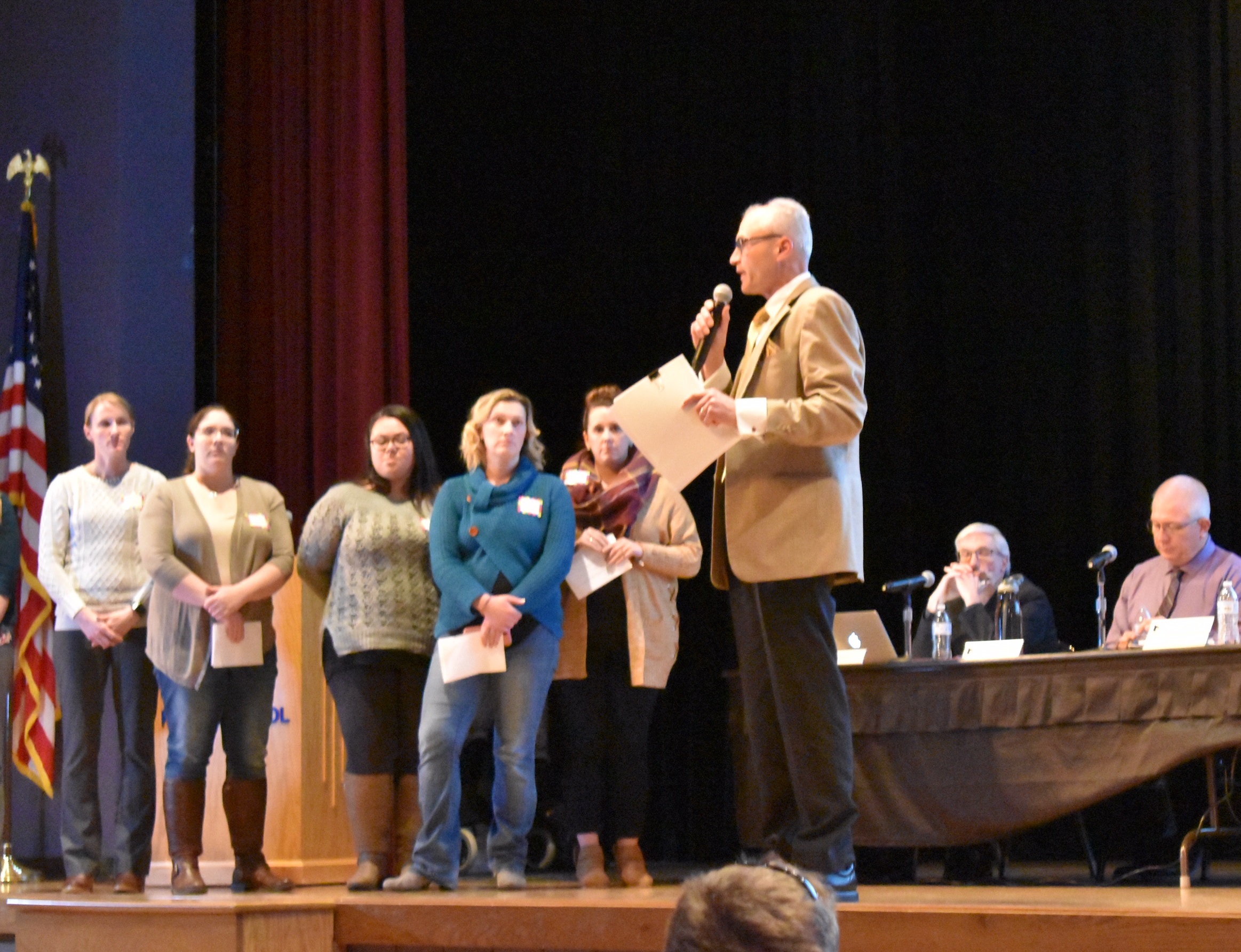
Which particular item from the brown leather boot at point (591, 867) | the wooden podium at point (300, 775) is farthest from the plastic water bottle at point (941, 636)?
the wooden podium at point (300, 775)

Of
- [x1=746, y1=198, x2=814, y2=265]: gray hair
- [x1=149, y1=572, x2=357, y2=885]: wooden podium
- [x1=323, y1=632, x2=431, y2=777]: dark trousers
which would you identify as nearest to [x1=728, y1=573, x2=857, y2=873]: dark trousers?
[x1=746, y1=198, x2=814, y2=265]: gray hair

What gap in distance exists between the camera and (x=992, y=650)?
4504 mm

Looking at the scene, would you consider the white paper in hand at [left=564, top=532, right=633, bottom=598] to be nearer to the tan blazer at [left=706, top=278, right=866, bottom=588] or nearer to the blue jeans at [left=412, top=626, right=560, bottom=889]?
the blue jeans at [left=412, top=626, right=560, bottom=889]

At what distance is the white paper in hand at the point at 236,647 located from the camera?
4.00m

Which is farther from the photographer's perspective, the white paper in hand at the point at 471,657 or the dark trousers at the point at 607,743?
the dark trousers at the point at 607,743

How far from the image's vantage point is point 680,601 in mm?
6215

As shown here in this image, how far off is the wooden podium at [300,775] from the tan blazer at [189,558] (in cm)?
35

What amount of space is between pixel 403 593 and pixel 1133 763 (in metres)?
2.03

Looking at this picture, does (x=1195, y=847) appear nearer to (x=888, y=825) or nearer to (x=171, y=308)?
(x=888, y=825)

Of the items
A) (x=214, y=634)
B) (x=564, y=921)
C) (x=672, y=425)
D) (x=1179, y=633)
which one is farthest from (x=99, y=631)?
(x=1179, y=633)

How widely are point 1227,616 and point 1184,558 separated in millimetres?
519

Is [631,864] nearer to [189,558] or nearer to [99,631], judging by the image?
[189,558]

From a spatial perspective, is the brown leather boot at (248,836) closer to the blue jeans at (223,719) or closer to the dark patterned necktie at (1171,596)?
the blue jeans at (223,719)

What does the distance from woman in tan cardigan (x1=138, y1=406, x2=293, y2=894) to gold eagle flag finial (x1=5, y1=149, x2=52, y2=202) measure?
259 cm
